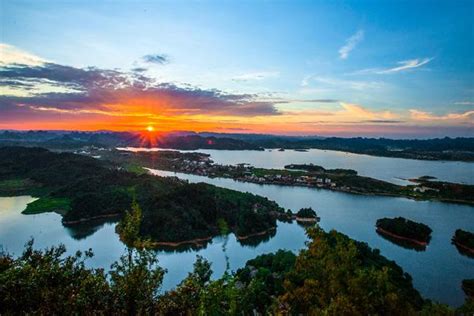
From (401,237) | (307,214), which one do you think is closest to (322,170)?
(307,214)

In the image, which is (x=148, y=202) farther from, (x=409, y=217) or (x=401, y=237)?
(x=409, y=217)

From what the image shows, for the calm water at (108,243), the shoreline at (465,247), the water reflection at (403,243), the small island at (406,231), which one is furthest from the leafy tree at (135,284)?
the shoreline at (465,247)

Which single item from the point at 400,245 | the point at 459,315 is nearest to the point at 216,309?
the point at 459,315

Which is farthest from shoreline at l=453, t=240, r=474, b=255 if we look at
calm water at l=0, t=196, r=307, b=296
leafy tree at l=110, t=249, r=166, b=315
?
leafy tree at l=110, t=249, r=166, b=315

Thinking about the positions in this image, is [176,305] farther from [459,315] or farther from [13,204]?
[13,204]

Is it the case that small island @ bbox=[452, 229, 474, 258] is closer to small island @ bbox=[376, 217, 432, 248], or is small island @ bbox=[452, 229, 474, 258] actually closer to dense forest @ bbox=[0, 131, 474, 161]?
small island @ bbox=[376, 217, 432, 248]

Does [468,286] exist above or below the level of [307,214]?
below
